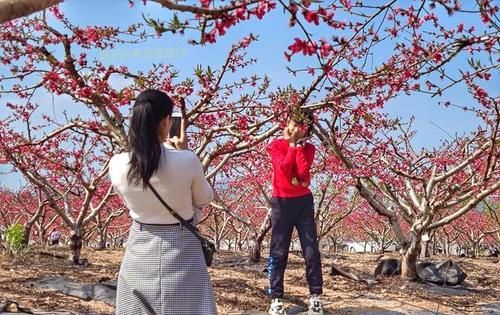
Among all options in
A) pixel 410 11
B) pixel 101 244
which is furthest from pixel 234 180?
pixel 410 11

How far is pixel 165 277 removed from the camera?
2506mm

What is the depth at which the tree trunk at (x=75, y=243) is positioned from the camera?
747 cm

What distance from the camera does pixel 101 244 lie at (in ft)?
45.0

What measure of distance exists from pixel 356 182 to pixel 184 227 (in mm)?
4335

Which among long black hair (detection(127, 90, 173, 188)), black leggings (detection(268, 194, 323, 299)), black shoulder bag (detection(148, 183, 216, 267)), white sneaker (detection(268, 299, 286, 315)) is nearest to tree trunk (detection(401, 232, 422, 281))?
black leggings (detection(268, 194, 323, 299))

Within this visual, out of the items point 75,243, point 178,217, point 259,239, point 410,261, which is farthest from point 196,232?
point 259,239

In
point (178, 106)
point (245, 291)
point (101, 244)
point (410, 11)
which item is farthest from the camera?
point (101, 244)

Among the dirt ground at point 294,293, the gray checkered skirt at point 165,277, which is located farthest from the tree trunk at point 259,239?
the gray checkered skirt at point 165,277

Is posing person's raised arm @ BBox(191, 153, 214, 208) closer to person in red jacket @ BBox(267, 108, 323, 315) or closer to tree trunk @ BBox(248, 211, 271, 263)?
person in red jacket @ BBox(267, 108, 323, 315)

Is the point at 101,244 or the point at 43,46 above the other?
the point at 43,46

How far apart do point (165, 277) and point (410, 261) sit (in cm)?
479

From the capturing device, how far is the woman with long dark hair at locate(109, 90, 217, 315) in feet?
8.11

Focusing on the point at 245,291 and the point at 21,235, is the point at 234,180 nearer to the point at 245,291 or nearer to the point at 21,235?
the point at 21,235

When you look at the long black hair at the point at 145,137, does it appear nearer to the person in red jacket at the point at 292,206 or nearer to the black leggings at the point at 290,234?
the person in red jacket at the point at 292,206
